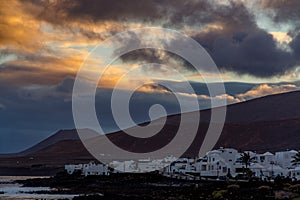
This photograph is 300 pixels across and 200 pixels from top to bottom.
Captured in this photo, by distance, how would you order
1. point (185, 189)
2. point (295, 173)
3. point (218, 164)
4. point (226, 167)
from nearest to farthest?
1. point (185, 189)
2. point (295, 173)
3. point (226, 167)
4. point (218, 164)

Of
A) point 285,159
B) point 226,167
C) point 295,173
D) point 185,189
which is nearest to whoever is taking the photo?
point 185,189

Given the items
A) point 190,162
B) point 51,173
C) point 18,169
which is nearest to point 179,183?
point 190,162

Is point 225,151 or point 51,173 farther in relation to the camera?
point 51,173

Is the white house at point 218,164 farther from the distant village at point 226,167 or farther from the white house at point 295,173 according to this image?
the white house at point 295,173

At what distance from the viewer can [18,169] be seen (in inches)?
7554

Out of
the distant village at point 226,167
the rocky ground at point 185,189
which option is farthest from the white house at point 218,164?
the rocky ground at point 185,189

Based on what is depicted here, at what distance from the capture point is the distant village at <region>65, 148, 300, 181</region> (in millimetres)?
85688

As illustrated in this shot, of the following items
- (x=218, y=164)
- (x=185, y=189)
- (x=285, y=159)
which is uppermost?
(x=285, y=159)

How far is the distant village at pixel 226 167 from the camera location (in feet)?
281

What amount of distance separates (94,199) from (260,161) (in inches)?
2017

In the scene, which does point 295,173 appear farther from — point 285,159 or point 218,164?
point 218,164

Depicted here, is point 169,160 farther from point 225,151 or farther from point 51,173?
point 51,173

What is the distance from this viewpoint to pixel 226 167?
92.9 m

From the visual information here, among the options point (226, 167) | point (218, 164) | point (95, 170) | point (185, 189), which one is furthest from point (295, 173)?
point (95, 170)
